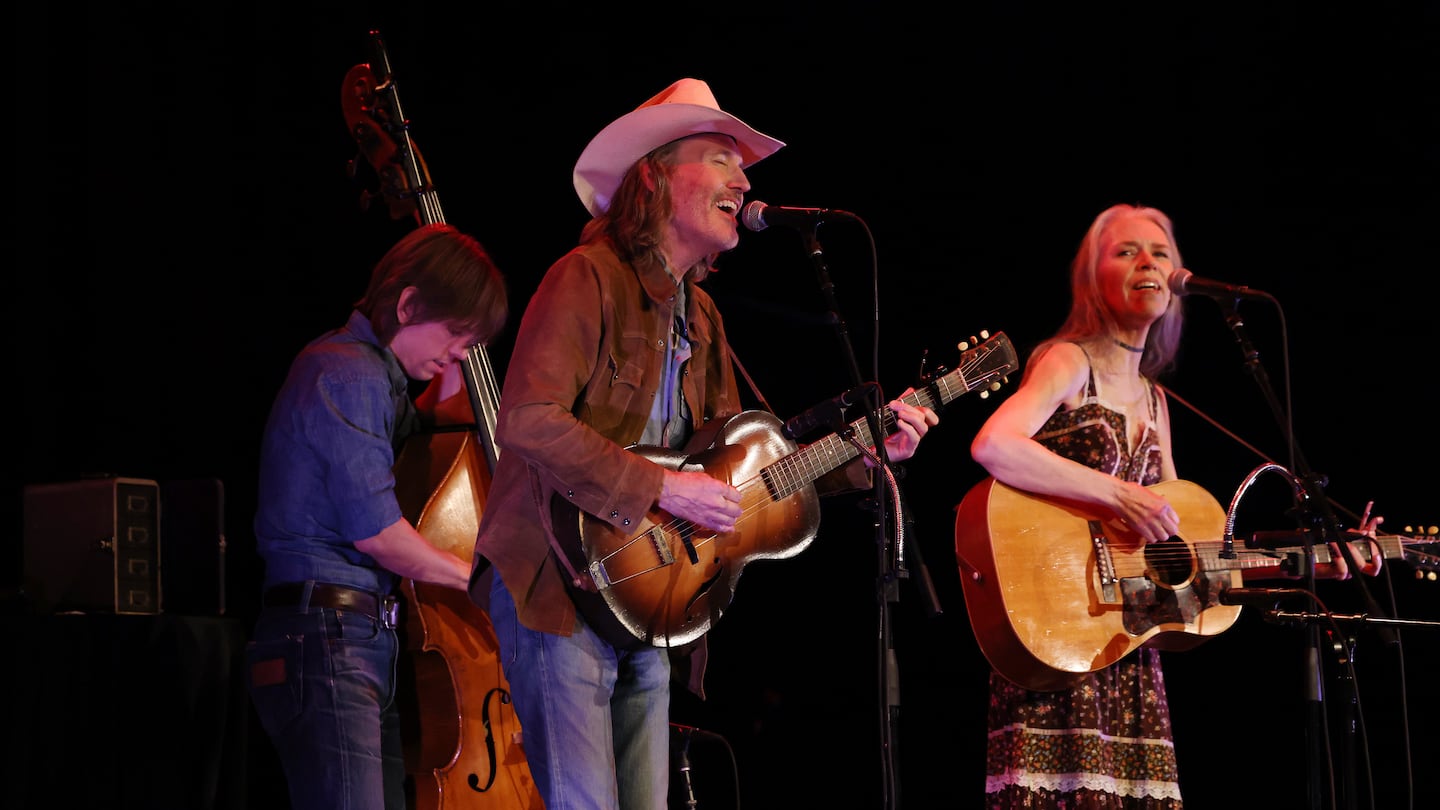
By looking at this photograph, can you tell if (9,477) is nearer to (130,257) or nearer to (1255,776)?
(130,257)

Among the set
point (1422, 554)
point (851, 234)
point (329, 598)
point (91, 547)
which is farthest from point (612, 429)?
point (851, 234)

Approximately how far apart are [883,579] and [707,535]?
47 cm

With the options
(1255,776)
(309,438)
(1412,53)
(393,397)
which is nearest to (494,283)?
(393,397)

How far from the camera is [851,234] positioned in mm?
6332

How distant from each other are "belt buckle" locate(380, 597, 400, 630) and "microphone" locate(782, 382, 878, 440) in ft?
3.90

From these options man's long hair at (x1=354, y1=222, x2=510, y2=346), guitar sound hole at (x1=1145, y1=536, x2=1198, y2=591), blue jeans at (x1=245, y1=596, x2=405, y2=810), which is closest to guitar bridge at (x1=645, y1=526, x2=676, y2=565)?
blue jeans at (x1=245, y1=596, x2=405, y2=810)

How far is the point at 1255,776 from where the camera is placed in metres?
5.50

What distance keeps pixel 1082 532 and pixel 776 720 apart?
220 cm

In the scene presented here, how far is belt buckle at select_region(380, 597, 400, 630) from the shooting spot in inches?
133

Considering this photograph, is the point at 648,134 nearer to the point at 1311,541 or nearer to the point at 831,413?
the point at 831,413

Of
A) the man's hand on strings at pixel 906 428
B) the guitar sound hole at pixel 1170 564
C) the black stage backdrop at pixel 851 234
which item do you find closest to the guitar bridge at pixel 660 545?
the man's hand on strings at pixel 906 428

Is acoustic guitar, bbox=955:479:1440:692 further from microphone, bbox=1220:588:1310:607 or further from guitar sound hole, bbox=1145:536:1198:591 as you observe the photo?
microphone, bbox=1220:588:1310:607

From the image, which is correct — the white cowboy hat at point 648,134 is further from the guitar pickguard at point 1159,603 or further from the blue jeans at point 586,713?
the guitar pickguard at point 1159,603

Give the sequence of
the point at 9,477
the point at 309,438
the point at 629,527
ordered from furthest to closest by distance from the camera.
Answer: the point at 9,477 → the point at 309,438 → the point at 629,527
